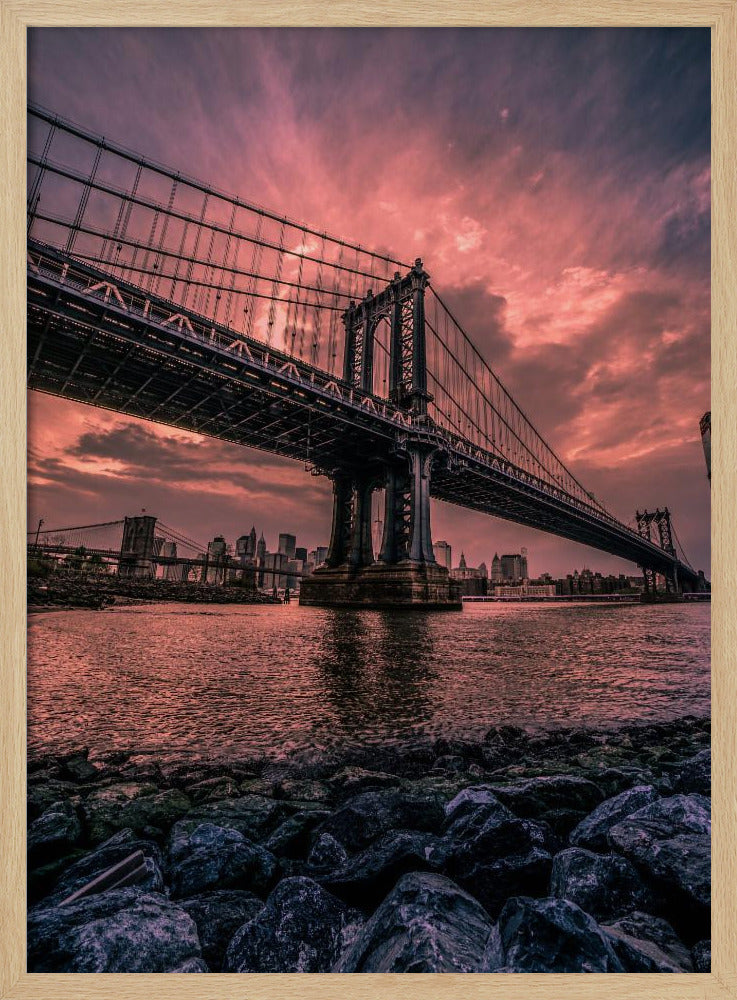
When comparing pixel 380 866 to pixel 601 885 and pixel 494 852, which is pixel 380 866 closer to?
pixel 494 852

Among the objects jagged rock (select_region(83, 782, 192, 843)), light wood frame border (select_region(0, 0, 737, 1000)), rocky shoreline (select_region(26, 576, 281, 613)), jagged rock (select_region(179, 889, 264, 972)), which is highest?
light wood frame border (select_region(0, 0, 737, 1000))

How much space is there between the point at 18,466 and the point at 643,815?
3.07 metres

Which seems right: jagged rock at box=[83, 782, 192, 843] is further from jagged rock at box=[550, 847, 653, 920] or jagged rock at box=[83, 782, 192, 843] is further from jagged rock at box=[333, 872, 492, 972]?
jagged rock at box=[550, 847, 653, 920]

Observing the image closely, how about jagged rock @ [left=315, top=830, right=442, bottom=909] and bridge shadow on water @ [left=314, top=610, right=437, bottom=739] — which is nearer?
jagged rock @ [left=315, top=830, right=442, bottom=909]

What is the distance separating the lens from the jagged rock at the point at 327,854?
195cm

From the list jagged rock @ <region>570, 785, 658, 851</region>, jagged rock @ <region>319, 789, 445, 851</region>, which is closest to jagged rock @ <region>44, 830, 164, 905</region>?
jagged rock @ <region>319, 789, 445, 851</region>

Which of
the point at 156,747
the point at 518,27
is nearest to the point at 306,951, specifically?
the point at 156,747

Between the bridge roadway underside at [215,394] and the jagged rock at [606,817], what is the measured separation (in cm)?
797

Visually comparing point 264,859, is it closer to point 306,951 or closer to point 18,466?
point 306,951

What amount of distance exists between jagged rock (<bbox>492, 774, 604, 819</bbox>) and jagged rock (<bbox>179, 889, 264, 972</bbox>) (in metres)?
1.33

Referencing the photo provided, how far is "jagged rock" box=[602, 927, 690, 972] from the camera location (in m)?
1.32

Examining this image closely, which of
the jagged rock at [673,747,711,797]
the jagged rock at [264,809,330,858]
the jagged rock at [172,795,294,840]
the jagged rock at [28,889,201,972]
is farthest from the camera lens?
the jagged rock at [673,747,711,797]

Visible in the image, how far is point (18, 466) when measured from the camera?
193 cm

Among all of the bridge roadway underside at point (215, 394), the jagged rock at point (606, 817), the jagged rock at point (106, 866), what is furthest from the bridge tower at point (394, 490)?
the jagged rock at point (106, 866)
